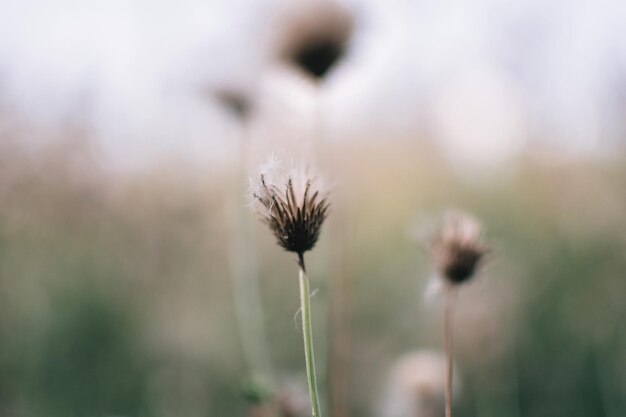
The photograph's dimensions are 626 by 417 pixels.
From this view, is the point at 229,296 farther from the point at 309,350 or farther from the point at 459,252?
the point at 309,350

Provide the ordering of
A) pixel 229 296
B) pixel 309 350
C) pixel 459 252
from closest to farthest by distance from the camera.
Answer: pixel 309 350
pixel 459 252
pixel 229 296

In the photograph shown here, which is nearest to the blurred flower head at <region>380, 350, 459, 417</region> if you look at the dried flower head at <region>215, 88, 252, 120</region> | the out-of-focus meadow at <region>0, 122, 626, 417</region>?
the out-of-focus meadow at <region>0, 122, 626, 417</region>

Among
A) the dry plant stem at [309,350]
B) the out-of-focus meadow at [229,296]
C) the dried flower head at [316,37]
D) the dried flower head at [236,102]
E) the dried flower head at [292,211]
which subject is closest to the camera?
the dry plant stem at [309,350]

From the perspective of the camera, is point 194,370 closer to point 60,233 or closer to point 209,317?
point 209,317

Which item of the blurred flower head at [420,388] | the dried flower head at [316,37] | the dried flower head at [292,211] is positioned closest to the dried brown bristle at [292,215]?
the dried flower head at [292,211]

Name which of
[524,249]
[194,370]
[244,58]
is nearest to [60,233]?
[194,370]

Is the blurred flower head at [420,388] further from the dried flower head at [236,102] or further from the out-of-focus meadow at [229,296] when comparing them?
the dried flower head at [236,102]

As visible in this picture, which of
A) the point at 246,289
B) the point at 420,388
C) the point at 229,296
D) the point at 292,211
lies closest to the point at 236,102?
the point at 420,388
